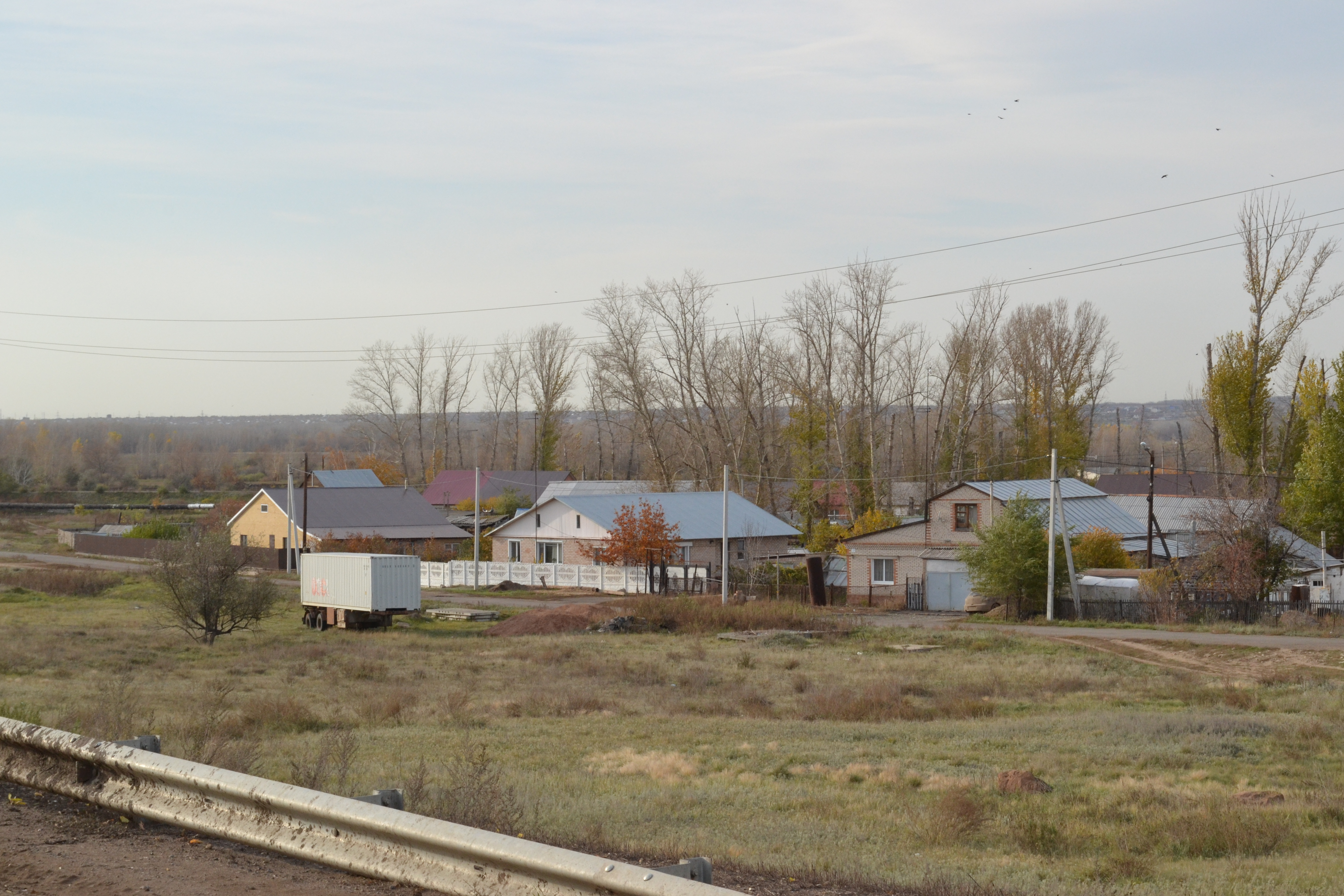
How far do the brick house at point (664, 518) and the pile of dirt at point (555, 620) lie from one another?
1489cm

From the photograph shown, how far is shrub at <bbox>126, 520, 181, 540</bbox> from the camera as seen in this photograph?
2972 inches

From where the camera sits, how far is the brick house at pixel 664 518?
192ft

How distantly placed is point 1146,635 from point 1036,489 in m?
16.6

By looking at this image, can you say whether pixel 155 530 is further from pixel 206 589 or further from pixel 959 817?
pixel 959 817

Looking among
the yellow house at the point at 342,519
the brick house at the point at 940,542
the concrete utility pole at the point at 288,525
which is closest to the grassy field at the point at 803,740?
the brick house at the point at 940,542

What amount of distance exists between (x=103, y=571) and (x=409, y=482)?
202 feet

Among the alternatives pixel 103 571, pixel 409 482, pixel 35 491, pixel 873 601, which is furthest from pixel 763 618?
pixel 35 491

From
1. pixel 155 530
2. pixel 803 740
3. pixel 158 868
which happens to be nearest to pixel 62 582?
pixel 155 530

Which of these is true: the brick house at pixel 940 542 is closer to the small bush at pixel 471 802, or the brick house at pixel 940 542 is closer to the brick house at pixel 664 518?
the brick house at pixel 664 518

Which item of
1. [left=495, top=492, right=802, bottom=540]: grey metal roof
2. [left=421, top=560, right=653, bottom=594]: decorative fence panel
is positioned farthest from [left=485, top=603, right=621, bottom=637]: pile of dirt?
[left=495, top=492, right=802, bottom=540]: grey metal roof

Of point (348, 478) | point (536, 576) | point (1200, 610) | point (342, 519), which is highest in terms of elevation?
point (348, 478)

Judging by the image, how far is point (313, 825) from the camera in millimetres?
5312

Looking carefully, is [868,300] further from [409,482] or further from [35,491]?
[35,491]

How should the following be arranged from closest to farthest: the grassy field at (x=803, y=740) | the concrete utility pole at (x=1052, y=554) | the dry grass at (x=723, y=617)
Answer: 1. the grassy field at (x=803, y=740)
2. the concrete utility pole at (x=1052, y=554)
3. the dry grass at (x=723, y=617)
